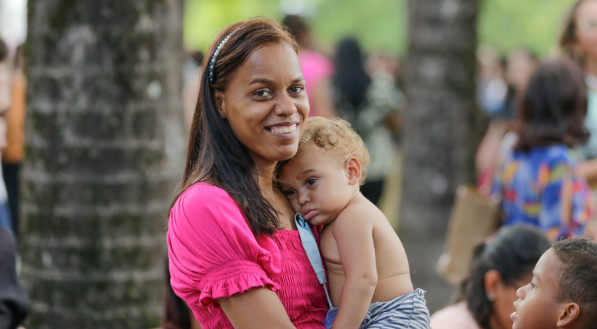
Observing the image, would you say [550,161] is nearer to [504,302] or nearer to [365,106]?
[504,302]

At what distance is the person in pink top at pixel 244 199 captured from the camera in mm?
2525

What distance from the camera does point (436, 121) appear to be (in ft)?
24.5

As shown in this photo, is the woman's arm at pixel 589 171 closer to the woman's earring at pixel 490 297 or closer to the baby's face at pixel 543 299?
the woman's earring at pixel 490 297

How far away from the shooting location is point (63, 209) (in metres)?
4.62

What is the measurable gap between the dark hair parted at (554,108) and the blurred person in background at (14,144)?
3791mm

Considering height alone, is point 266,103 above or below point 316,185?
above

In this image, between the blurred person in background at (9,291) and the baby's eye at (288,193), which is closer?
the baby's eye at (288,193)

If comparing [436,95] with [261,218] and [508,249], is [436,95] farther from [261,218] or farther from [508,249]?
[261,218]

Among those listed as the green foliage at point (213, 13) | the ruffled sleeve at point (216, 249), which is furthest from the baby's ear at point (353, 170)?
the green foliage at point (213, 13)

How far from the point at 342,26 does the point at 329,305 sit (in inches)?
1048

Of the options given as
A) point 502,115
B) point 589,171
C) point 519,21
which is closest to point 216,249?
point 589,171

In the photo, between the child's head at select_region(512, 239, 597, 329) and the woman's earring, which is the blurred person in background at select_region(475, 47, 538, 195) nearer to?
the woman's earring

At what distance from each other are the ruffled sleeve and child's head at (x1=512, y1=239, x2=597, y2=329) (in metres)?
0.83

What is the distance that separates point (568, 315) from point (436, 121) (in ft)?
15.8
